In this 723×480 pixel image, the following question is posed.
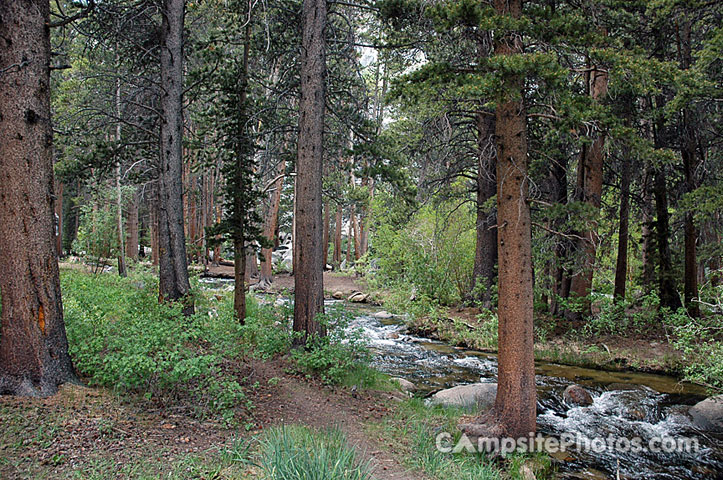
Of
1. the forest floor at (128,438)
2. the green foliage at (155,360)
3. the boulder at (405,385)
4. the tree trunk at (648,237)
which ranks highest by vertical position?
the tree trunk at (648,237)

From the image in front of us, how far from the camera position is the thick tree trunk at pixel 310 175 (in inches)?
313

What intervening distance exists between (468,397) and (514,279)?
289cm

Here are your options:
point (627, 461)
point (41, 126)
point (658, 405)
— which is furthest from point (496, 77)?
point (658, 405)

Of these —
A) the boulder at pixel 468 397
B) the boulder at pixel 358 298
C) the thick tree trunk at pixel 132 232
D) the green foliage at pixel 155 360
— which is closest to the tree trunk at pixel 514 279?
the boulder at pixel 468 397

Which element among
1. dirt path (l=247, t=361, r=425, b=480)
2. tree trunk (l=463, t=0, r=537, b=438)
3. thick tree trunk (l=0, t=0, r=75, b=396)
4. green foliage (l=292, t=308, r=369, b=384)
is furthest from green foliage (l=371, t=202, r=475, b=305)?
thick tree trunk (l=0, t=0, r=75, b=396)

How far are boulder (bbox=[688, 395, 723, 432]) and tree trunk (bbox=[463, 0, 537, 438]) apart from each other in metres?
3.50

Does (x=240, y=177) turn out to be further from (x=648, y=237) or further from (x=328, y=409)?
(x=648, y=237)

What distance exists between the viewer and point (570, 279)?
13.2m

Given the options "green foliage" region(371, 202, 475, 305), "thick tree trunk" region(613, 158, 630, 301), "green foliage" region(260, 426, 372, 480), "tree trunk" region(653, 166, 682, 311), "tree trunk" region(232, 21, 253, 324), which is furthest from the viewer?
"green foliage" region(371, 202, 475, 305)

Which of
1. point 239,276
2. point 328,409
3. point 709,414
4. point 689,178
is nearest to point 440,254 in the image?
point 689,178

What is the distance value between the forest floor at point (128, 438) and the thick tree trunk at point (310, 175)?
6.82 feet

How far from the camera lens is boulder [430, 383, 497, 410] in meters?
7.77

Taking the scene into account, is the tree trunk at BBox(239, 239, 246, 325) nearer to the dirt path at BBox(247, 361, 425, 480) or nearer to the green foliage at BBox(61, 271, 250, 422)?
the dirt path at BBox(247, 361, 425, 480)

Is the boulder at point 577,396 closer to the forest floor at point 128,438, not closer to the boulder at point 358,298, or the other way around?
the forest floor at point 128,438
